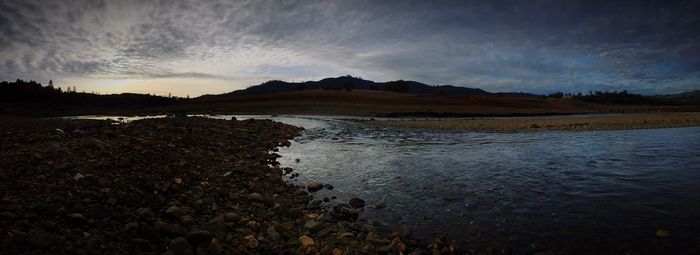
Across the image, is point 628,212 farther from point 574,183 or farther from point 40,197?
point 40,197

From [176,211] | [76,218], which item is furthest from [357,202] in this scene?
[76,218]

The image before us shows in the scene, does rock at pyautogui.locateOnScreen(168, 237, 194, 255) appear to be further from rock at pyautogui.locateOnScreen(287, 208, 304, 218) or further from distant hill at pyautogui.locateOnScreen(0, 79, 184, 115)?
distant hill at pyautogui.locateOnScreen(0, 79, 184, 115)

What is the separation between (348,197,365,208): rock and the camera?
6.79 m

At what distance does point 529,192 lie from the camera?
758 centimetres

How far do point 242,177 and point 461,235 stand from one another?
5253 millimetres

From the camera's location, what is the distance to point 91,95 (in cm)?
8131

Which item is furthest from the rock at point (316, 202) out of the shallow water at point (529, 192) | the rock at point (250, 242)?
the rock at point (250, 242)

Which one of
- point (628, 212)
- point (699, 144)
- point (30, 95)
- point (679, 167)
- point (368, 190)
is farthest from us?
point (30, 95)

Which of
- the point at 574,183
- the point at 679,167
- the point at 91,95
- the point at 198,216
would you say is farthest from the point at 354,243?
the point at 91,95

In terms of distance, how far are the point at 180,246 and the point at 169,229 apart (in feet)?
1.63

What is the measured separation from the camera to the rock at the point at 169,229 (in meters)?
4.62

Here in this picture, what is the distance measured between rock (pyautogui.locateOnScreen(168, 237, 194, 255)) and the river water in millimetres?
2866

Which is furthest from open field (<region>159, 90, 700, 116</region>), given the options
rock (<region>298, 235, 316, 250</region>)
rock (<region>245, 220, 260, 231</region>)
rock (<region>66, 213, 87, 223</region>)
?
rock (<region>66, 213, 87, 223</region>)

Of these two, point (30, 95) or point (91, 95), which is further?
point (91, 95)
